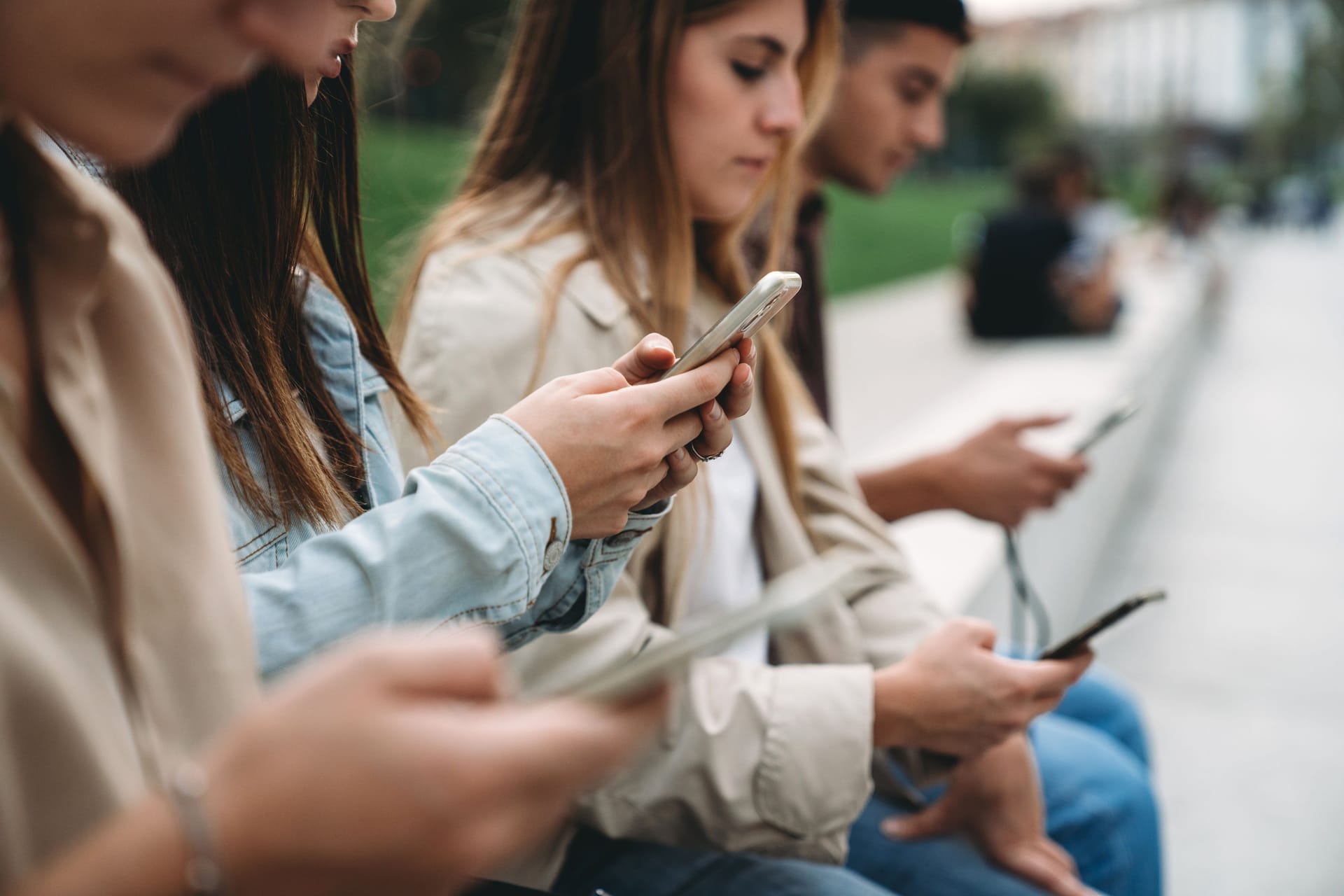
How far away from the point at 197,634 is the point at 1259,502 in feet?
21.7

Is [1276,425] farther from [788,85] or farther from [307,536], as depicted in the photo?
[307,536]

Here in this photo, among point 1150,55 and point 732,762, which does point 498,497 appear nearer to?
point 732,762

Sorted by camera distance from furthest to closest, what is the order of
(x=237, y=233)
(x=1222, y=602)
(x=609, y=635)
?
(x=1222, y=602) < (x=609, y=635) < (x=237, y=233)

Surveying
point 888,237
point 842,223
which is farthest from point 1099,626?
point 842,223

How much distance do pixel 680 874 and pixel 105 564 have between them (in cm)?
99

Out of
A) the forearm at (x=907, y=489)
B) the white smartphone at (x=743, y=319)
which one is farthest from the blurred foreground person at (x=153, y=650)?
the forearm at (x=907, y=489)

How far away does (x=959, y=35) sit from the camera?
2.97 meters

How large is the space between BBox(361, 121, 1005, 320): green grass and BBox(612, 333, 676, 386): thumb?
26.8 inches

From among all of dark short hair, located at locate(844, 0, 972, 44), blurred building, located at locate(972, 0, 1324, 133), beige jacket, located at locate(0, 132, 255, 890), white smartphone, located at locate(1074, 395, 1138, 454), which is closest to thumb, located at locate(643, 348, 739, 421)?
beige jacket, located at locate(0, 132, 255, 890)

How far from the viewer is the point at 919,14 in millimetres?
2900

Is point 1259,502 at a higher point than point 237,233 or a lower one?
lower

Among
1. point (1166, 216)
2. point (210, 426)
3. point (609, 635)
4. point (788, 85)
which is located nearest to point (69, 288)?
point (210, 426)

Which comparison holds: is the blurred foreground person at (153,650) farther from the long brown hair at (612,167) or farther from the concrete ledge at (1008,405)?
the concrete ledge at (1008,405)

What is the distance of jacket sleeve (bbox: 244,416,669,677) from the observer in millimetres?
1008
